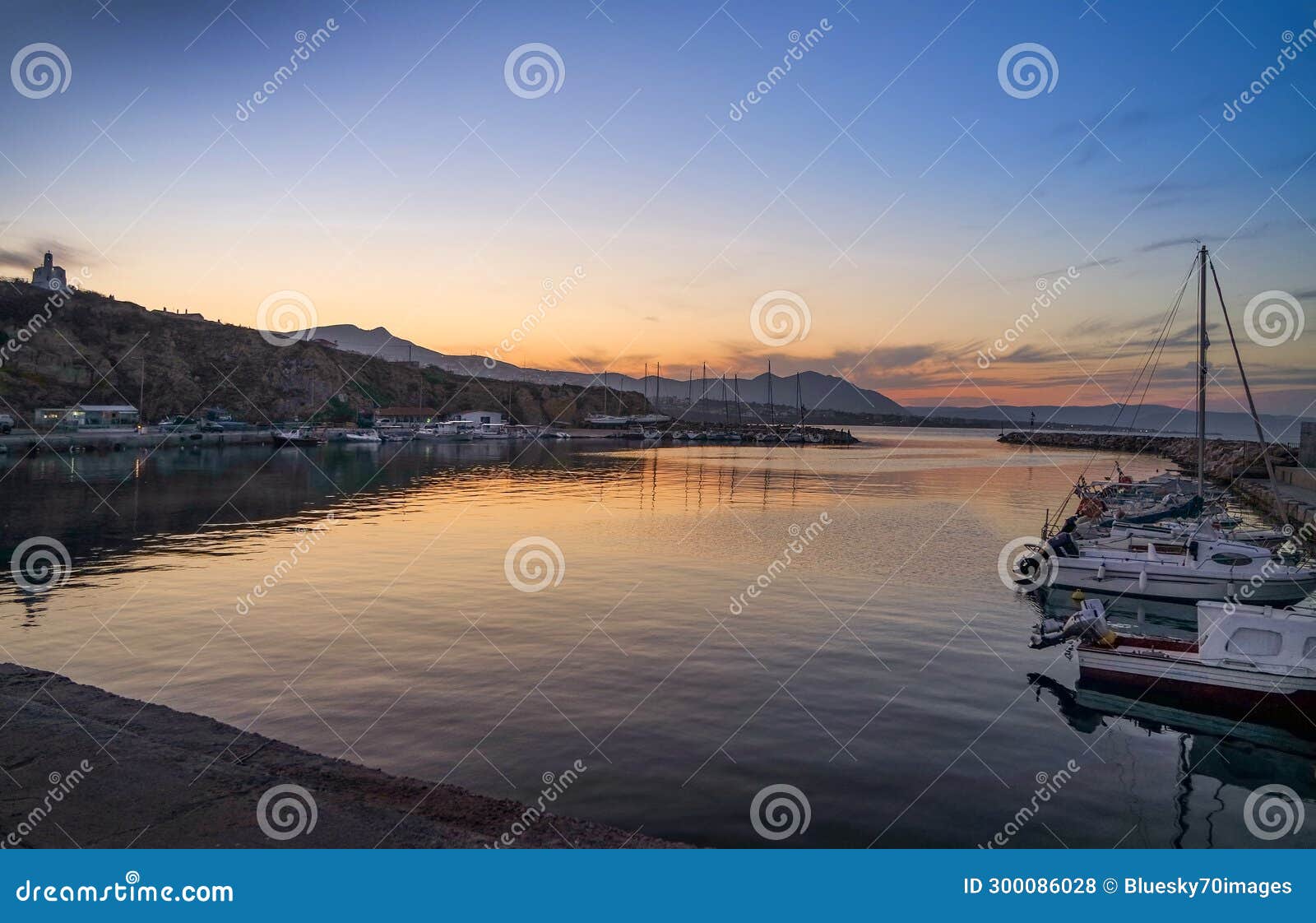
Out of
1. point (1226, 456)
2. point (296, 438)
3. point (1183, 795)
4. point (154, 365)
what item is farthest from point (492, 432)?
point (1183, 795)

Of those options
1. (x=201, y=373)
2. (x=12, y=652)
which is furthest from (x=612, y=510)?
(x=201, y=373)

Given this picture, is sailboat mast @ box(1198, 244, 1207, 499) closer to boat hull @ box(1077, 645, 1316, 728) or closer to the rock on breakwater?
boat hull @ box(1077, 645, 1316, 728)

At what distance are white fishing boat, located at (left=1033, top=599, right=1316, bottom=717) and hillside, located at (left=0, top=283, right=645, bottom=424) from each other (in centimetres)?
12269

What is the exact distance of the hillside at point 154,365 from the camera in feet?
383

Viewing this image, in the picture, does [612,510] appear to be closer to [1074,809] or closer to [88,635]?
[88,635]

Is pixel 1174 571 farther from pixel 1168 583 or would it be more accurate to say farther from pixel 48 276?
pixel 48 276

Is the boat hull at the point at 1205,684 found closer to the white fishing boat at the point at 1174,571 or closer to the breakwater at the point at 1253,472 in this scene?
the white fishing boat at the point at 1174,571

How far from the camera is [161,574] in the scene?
26.0 metres

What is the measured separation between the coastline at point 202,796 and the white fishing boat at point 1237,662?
41.6ft

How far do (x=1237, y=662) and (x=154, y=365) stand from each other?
512ft

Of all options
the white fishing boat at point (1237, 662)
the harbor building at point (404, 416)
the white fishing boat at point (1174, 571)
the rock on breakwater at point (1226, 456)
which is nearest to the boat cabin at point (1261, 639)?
the white fishing boat at point (1237, 662)

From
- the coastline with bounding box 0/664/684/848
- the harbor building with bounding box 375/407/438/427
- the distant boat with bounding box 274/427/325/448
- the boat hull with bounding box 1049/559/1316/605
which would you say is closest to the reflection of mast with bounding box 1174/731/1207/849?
the coastline with bounding box 0/664/684/848

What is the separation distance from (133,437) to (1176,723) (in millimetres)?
110631

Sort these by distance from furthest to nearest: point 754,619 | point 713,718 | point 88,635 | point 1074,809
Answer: point 754,619
point 88,635
point 713,718
point 1074,809
